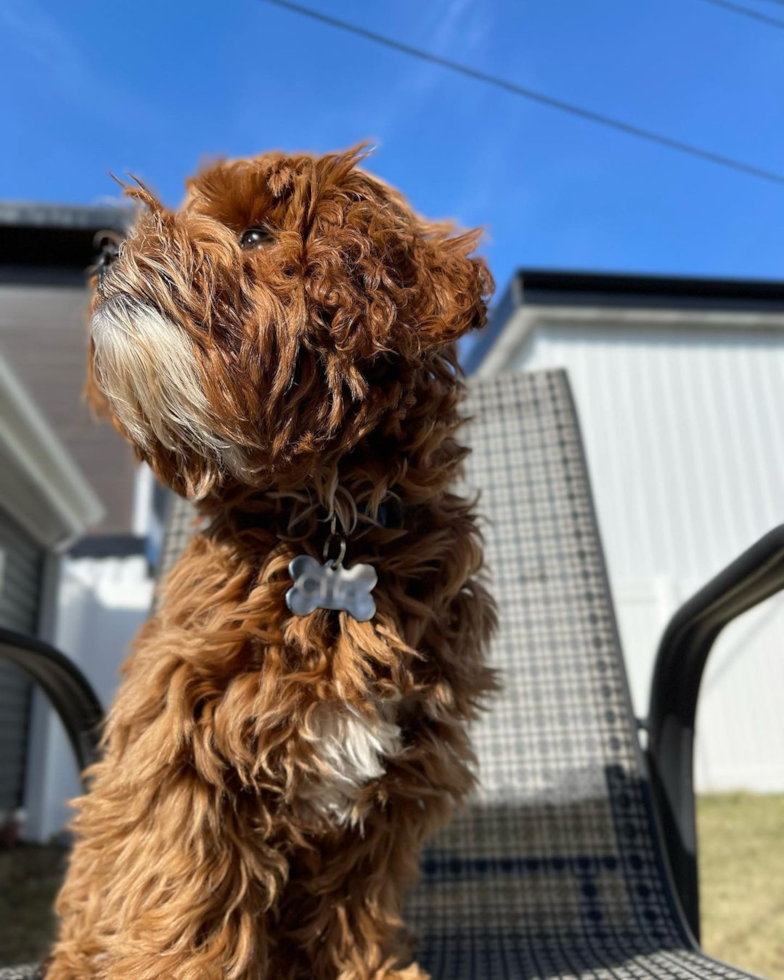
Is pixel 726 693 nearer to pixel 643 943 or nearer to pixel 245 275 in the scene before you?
pixel 643 943

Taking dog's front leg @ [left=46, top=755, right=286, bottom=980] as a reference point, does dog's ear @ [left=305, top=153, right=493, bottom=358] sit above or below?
above

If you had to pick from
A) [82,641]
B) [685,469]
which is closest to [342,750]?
[82,641]

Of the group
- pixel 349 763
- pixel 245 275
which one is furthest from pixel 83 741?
pixel 245 275

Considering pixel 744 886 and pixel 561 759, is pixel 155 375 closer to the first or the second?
pixel 561 759

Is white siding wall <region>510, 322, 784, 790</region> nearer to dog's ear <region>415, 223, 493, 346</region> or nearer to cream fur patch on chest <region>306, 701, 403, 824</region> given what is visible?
cream fur patch on chest <region>306, 701, 403, 824</region>

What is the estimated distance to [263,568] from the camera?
1281 mm

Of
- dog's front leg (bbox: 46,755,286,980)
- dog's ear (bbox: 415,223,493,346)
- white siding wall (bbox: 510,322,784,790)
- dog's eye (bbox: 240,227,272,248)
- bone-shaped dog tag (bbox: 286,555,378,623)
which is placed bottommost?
dog's front leg (bbox: 46,755,286,980)

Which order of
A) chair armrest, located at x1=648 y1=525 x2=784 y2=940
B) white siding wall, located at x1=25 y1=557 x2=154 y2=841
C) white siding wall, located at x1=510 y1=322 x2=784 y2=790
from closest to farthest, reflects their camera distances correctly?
chair armrest, located at x1=648 y1=525 x2=784 y2=940
white siding wall, located at x1=25 y1=557 x2=154 y2=841
white siding wall, located at x1=510 y1=322 x2=784 y2=790

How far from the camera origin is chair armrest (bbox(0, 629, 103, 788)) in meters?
1.55

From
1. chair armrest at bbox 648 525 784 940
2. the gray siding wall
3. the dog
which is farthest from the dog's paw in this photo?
the gray siding wall

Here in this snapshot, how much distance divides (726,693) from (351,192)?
7.22 meters

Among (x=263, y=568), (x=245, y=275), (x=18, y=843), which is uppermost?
(x=245, y=275)

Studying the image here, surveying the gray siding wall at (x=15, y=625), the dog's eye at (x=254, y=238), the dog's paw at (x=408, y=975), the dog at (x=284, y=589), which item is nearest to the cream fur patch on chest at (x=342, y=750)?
the dog at (x=284, y=589)

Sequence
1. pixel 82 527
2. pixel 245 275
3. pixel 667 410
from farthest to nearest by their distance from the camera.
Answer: pixel 667 410, pixel 82 527, pixel 245 275
